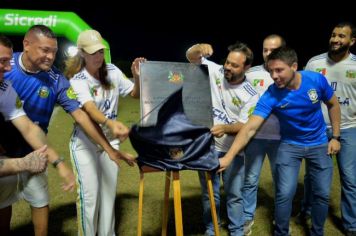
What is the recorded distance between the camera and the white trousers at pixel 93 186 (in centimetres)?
379

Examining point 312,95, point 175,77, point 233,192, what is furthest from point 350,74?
point 175,77

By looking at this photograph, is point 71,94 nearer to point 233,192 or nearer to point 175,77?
point 175,77

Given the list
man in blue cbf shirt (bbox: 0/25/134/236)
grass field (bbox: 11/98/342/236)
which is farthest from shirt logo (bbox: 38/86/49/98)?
grass field (bbox: 11/98/342/236)

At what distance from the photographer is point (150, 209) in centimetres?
543

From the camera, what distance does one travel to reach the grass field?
4828 mm

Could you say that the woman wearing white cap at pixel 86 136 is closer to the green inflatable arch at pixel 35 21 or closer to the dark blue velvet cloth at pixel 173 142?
the dark blue velvet cloth at pixel 173 142

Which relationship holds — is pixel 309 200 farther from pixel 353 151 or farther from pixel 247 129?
pixel 247 129

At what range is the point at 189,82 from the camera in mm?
3574

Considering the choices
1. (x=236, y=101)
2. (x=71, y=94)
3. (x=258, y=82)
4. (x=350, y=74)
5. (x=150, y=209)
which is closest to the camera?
(x=71, y=94)

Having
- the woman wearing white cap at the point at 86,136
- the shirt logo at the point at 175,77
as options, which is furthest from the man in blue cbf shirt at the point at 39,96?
the shirt logo at the point at 175,77

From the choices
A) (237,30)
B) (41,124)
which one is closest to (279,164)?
(41,124)

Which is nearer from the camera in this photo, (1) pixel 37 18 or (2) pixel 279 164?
(2) pixel 279 164

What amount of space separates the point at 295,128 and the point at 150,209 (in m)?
2.40

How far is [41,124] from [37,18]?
8.36 meters
